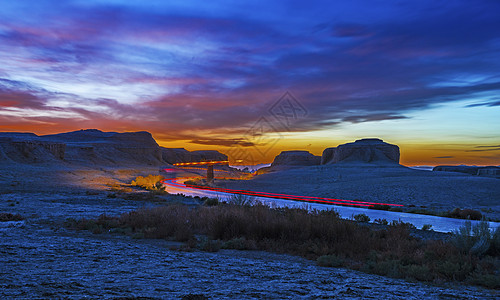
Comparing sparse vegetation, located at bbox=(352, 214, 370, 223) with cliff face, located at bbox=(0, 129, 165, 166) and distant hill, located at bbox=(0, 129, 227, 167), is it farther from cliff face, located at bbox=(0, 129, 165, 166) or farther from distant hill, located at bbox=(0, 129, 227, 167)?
cliff face, located at bbox=(0, 129, 165, 166)

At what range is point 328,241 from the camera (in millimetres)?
10656

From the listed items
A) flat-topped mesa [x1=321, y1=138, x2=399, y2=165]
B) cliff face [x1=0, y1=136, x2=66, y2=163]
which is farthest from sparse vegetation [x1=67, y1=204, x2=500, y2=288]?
flat-topped mesa [x1=321, y1=138, x2=399, y2=165]

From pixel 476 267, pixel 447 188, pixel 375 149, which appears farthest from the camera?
pixel 375 149

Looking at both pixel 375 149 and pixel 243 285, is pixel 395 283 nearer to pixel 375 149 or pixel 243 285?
pixel 243 285

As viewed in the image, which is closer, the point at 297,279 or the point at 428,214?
the point at 297,279

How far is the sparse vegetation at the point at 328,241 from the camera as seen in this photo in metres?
7.70

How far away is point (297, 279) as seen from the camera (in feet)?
22.6

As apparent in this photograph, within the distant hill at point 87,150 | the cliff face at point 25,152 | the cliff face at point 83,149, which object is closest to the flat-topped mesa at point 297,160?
the distant hill at point 87,150

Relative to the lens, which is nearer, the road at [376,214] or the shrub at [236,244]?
the shrub at [236,244]

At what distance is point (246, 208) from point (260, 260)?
18.6 ft

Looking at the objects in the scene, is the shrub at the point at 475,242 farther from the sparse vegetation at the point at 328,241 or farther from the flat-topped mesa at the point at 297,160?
the flat-topped mesa at the point at 297,160

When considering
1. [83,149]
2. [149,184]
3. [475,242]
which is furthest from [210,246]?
[83,149]

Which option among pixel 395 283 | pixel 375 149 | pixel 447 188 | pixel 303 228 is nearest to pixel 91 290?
pixel 395 283

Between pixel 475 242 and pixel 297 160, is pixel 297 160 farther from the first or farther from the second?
pixel 475 242
